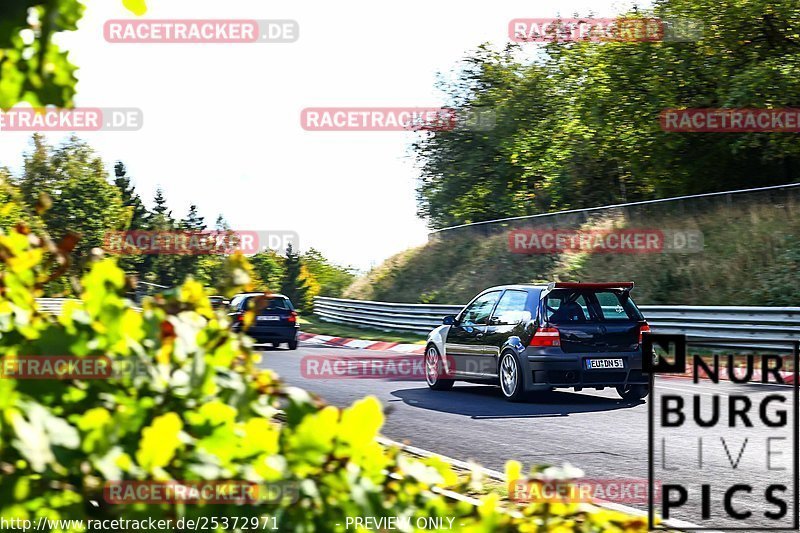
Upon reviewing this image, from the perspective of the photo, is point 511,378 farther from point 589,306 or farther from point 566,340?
point 589,306

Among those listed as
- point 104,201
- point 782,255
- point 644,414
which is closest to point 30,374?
point 644,414

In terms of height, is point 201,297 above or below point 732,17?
below

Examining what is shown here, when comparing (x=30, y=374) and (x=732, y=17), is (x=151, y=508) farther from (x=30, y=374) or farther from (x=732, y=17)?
(x=732, y=17)

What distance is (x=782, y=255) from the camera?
24500 mm

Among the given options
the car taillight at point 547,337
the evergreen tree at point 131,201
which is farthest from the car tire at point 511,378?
the evergreen tree at point 131,201

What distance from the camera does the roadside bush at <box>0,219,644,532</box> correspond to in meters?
2.07

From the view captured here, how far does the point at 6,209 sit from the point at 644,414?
1031cm

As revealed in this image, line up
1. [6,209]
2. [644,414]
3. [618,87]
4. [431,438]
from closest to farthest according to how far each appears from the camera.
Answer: [6,209] < [431,438] < [644,414] < [618,87]

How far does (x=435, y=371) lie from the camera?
15609 millimetres

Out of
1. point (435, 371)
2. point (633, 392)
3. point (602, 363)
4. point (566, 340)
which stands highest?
point (566, 340)

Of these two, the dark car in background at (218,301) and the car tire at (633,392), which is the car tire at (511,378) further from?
the dark car in background at (218,301)

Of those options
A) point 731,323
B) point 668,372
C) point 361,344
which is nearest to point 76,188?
point 361,344

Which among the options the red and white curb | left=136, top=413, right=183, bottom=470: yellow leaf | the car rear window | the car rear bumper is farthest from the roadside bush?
the red and white curb

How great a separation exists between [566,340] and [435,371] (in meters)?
3.05
